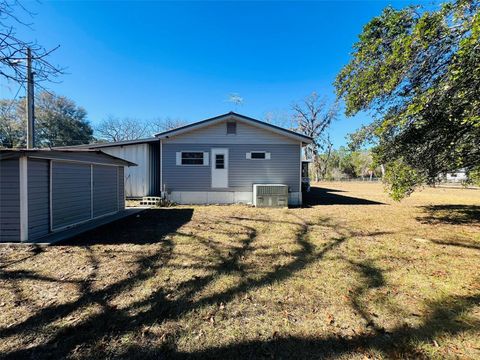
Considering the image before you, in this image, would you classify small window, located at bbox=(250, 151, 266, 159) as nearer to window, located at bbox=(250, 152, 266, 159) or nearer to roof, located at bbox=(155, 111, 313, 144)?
window, located at bbox=(250, 152, 266, 159)

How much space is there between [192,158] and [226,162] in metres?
1.61

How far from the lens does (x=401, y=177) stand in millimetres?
6824

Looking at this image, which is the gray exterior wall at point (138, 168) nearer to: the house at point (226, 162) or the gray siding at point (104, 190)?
the house at point (226, 162)

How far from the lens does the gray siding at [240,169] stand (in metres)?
10.6

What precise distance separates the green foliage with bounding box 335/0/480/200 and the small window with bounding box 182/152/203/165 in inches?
249

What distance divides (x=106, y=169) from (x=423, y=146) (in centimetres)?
1015

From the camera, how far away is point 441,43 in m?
5.06

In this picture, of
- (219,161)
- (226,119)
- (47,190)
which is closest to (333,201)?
(219,161)

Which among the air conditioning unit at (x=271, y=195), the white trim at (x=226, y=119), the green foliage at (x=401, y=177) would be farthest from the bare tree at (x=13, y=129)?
the green foliage at (x=401, y=177)

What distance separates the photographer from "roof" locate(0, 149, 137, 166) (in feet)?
15.4

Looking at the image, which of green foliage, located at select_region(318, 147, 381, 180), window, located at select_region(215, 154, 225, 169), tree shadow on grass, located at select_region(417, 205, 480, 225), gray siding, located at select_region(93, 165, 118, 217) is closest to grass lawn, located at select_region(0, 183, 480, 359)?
tree shadow on grass, located at select_region(417, 205, 480, 225)

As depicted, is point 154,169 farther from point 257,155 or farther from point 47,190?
point 47,190

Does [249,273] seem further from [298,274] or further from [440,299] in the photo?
[440,299]

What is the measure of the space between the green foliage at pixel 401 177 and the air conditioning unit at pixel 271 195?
3925mm
